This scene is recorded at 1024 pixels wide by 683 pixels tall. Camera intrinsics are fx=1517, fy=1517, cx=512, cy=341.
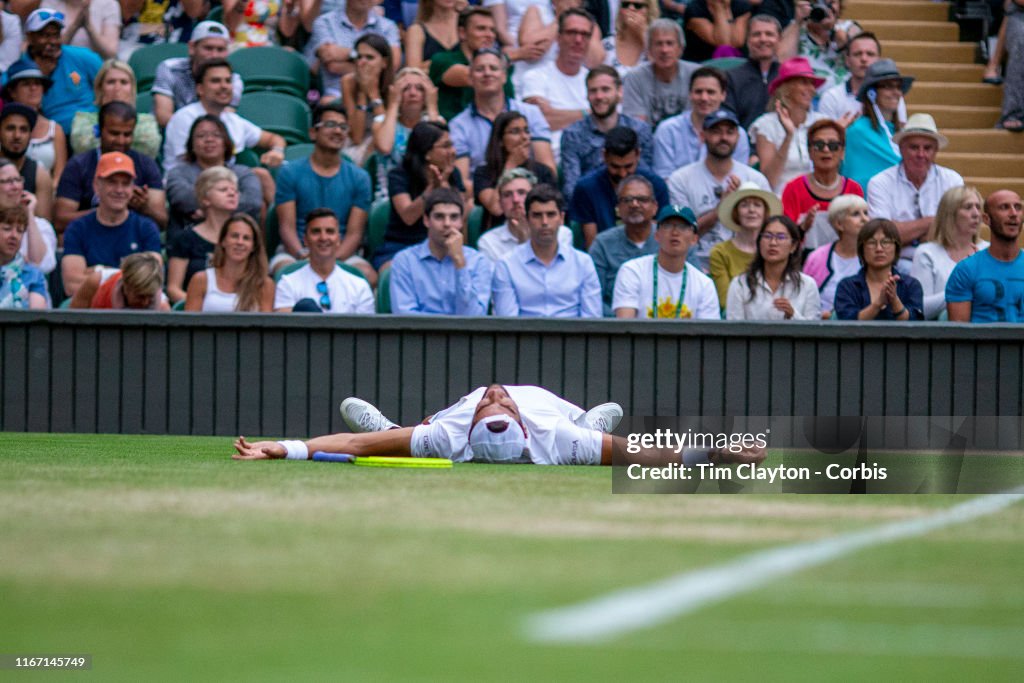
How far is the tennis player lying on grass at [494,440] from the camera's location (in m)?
8.32

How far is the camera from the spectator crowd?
11.5m

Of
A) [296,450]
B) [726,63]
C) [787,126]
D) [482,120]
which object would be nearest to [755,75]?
[726,63]

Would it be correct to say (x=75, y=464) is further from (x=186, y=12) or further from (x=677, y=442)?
(x=186, y=12)

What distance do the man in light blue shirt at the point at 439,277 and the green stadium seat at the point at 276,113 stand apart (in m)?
2.89

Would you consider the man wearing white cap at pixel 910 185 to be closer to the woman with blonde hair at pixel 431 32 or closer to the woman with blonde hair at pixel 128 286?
the woman with blonde hair at pixel 431 32

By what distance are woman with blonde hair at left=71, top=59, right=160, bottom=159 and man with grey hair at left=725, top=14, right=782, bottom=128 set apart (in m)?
5.09

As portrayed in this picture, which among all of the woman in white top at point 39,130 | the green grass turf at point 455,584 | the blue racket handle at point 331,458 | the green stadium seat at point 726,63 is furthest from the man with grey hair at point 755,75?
the green grass turf at point 455,584

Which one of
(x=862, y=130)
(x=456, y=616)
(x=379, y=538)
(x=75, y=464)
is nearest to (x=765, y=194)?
(x=862, y=130)

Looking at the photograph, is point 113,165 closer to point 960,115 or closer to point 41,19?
point 41,19

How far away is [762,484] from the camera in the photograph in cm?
727

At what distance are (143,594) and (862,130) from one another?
10.4 m

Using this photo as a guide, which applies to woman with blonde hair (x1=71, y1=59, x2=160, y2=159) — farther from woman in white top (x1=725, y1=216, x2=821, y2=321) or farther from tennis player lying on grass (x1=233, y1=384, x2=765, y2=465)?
woman in white top (x1=725, y1=216, x2=821, y2=321)

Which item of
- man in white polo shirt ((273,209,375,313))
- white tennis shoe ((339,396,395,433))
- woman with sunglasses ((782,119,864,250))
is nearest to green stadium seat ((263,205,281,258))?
man in white polo shirt ((273,209,375,313))

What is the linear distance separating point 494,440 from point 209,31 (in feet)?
21.2
